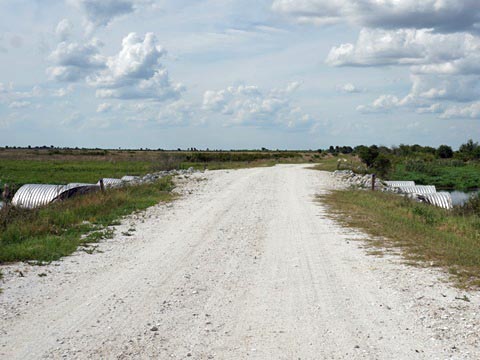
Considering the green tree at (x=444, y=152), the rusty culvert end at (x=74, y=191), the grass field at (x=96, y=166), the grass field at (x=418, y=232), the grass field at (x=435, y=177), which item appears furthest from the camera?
the green tree at (x=444, y=152)

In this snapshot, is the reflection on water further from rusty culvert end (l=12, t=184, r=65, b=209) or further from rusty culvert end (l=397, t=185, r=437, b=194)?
rusty culvert end (l=12, t=184, r=65, b=209)

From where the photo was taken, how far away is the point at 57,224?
12867 millimetres

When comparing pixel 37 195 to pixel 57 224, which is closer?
pixel 57 224

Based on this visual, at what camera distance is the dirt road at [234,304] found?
211 inches

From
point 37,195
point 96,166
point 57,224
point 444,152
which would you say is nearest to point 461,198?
point 37,195

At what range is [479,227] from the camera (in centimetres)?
1467

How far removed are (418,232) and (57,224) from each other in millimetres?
8638

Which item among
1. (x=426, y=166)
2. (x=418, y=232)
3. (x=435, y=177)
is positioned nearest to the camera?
(x=418, y=232)

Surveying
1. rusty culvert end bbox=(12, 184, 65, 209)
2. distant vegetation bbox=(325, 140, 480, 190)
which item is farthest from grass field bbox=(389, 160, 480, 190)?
rusty culvert end bbox=(12, 184, 65, 209)

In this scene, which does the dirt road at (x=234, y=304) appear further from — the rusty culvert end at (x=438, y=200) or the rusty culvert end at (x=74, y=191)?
the rusty culvert end at (x=438, y=200)

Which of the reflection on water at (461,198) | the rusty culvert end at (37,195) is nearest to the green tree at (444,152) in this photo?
the reflection on water at (461,198)

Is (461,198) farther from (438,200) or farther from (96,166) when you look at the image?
(96,166)

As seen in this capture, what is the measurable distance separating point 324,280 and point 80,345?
4015mm

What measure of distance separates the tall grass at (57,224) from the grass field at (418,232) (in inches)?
251
